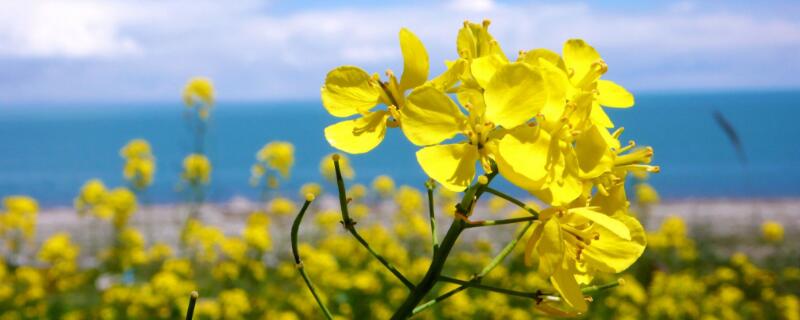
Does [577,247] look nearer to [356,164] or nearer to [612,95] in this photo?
[612,95]

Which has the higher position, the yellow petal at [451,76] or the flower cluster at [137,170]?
the flower cluster at [137,170]

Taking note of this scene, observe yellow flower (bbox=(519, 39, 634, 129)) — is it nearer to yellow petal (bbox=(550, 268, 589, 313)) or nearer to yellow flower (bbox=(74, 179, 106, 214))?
yellow petal (bbox=(550, 268, 589, 313))

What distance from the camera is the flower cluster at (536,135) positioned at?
1.25 meters

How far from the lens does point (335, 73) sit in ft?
5.06

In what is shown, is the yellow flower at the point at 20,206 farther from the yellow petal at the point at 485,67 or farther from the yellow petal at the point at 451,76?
the yellow petal at the point at 485,67

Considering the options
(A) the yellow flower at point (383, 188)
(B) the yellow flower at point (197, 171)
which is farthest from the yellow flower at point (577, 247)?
(A) the yellow flower at point (383, 188)

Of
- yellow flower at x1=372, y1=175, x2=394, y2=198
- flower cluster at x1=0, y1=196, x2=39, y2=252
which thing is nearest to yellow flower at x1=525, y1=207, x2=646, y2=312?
flower cluster at x1=0, y1=196, x2=39, y2=252

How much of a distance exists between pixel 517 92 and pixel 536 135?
0.08m

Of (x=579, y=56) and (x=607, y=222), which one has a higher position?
(x=579, y=56)

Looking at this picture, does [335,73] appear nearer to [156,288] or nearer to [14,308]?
[156,288]

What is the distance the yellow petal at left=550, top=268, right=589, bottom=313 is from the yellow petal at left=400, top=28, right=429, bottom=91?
1.58 feet

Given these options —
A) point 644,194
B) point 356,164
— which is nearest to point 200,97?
point 644,194

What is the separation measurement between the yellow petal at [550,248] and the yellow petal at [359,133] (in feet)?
1.20

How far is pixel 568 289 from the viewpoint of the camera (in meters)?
1.37
